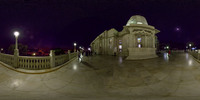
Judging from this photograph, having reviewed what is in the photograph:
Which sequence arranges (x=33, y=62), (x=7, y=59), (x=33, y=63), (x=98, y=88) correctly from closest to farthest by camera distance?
(x=98, y=88) → (x=33, y=63) → (x=33, y=62) → (x=7, y=59)

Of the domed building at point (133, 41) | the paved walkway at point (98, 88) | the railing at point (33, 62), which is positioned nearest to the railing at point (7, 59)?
the railing at point (33, 62)

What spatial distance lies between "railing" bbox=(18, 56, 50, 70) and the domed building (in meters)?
10.9

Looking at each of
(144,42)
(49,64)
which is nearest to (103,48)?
(144,42)

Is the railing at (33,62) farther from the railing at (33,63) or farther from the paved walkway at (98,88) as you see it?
the paved walkway at (98,88)

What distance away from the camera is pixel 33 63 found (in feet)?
24.3

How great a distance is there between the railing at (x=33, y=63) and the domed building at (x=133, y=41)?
10.9 m

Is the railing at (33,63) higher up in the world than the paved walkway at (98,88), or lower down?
higher up

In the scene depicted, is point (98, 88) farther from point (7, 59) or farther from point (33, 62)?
point (7, 59)

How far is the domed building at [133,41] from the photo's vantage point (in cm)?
1534

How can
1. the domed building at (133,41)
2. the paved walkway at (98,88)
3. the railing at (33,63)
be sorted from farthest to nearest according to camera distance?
the domed building at (133,41)
the railing at (33,63)
the paved walkway at (98,88)

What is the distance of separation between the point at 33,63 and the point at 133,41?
49.6 ft

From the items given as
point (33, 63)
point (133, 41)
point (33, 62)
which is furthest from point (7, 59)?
point (133, 41)

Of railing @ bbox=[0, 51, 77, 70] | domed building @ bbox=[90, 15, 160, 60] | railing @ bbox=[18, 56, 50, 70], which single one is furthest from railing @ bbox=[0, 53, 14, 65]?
domed building @ bbox=[90, 15, 160, 60]

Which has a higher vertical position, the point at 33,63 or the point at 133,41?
the point at 133,41
